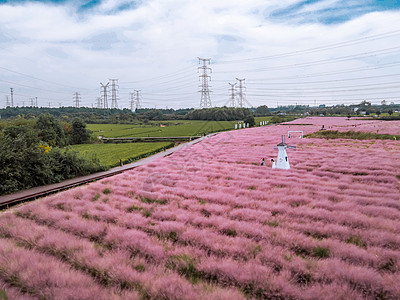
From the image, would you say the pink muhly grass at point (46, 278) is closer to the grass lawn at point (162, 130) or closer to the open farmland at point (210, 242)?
the open farmland at point (210, 242)

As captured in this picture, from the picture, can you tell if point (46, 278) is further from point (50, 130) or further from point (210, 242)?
point (50, 130)

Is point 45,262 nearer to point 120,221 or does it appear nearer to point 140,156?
point 120,221

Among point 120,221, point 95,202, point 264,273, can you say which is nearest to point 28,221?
point 95,202

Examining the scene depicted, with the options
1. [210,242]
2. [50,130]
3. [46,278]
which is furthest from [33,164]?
[50,130]

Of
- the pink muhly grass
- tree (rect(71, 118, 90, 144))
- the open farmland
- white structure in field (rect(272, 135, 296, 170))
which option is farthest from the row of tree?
tree (rect(71, 118, 90, 144))

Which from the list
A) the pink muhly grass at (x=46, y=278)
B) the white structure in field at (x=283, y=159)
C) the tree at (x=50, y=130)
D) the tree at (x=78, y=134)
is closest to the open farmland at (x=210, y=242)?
the pink muhly grass at (x=46, y=278)

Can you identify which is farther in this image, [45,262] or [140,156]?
[140,156]

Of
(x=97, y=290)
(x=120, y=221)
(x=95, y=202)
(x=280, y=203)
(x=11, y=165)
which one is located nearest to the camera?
(x=97, y=290)
